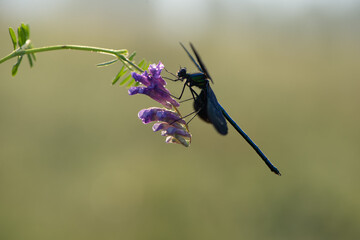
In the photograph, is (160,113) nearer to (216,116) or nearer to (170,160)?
(216,116)

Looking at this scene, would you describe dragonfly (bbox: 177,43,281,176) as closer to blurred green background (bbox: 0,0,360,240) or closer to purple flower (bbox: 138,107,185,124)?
purple flower (bbox: 138,107,185,124)

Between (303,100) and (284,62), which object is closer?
(303,100)

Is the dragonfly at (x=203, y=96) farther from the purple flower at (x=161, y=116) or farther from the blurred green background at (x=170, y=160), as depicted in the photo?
the blurred green background at (x=170, y=160)

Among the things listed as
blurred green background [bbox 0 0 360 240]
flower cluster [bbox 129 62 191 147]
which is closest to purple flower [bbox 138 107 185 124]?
flower cluster [bbox 129 62 191 147]

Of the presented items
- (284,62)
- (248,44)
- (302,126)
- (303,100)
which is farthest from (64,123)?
(248,44)

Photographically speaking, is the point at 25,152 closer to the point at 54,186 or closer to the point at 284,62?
the point at 54,186

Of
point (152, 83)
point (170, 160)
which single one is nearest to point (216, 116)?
point (152, 83)
